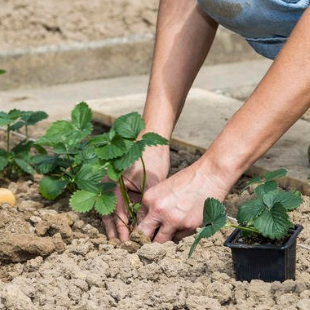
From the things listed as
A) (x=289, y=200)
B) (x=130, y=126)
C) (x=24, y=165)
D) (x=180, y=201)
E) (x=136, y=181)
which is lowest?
(x=24, y=165)

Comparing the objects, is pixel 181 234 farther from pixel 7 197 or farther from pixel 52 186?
pixel 7 197

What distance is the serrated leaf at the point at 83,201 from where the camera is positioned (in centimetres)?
273

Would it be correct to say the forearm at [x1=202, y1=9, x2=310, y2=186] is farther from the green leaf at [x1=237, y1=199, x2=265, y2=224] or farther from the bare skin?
the green leaf at [x1=237, y1=199, x2=265, y2=224]

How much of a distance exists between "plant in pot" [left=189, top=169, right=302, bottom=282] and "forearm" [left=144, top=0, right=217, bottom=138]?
718 millimetres

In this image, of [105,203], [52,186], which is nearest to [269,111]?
[105,203]

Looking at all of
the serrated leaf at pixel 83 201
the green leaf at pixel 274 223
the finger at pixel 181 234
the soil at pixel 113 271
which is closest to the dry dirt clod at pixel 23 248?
the soil at pixel 113 271

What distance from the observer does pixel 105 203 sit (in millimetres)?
2729

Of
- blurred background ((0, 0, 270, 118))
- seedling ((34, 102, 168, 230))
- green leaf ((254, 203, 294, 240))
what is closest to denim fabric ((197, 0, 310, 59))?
seedling ((34, 102, 168, 230))

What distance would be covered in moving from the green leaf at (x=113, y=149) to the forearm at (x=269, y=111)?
24cm

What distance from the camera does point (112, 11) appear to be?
549 cm

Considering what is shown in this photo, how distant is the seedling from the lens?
8.80 feet

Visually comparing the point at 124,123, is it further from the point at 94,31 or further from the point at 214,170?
the point at 94,31

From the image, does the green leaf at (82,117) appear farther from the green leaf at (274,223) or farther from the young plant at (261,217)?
the green leaf at (274,223)

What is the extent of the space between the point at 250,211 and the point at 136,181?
64 cm
